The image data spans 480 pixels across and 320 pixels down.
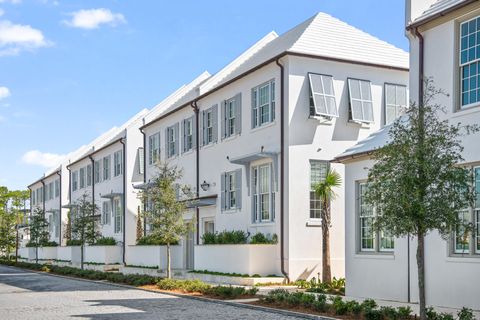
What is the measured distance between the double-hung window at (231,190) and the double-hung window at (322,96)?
4.56 meters

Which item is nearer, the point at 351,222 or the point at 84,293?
the point at 351,222

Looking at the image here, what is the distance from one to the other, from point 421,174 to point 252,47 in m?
21.1

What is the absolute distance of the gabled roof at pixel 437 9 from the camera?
15033 mm

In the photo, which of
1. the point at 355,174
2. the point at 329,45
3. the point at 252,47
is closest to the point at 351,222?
the point at 355,174

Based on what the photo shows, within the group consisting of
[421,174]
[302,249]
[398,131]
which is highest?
[398,131]

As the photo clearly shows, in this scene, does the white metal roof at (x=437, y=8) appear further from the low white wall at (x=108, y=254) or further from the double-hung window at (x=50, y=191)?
the double-hung window at (x=50, y=191)

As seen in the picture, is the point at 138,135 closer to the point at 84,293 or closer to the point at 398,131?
the point at 84,293

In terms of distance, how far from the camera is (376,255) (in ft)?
58.4

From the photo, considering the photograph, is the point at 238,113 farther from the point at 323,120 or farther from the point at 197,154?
the point at 197,154

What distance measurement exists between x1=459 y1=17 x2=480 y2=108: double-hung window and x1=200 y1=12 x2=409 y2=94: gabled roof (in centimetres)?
884

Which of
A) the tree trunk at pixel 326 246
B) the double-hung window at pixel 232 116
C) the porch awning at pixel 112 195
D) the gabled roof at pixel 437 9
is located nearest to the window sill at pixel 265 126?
the double-hung window at pixel 232 116

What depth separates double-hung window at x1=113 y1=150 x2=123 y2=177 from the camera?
42312mm

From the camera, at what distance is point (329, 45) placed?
2497 centimetres

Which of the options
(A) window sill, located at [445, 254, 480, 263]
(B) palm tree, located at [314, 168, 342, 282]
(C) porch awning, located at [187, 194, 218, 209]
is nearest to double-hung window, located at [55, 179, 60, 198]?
(C) porch awning, located at [187, 194, 218, 209]
